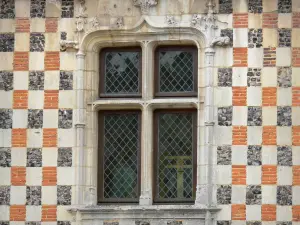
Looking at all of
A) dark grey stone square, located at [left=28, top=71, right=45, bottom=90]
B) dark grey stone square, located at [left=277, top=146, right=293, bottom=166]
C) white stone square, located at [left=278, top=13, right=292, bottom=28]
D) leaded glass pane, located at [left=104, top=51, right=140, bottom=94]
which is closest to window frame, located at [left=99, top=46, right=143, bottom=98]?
leaded glass pane, located at [left=104, top=51, right=140, bottom=94]

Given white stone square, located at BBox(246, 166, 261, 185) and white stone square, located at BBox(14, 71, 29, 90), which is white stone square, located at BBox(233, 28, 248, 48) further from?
white stone square, located at BBox(14, 71, 29, 90)

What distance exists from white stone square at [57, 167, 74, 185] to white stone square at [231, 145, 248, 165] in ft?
7.78

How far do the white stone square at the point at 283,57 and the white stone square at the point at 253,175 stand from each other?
1.55 m

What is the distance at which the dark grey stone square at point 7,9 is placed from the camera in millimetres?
17219

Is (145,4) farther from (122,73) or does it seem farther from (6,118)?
(6,118)

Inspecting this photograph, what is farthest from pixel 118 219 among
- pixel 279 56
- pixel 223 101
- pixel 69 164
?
pixel 279 56

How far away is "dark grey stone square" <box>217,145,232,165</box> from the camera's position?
1650 centimetres

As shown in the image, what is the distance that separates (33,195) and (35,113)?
47.7 inches

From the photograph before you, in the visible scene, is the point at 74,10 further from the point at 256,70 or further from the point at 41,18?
the point at 256,70

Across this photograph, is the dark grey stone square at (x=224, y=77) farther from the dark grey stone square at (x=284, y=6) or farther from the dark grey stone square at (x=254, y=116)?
the dark grey stone square at (x=284, y=6)

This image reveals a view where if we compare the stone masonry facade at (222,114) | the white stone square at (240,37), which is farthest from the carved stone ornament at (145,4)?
the white stone square at (240,37)

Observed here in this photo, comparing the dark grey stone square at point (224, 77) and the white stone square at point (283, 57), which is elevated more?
the white stone square at point (283, 57)

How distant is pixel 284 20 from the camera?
54.8 ft

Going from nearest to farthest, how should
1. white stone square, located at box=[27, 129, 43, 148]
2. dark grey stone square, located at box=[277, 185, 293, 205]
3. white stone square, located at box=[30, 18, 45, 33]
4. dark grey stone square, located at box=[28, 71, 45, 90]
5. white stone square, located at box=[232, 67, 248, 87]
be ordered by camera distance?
1. dark grey stone square, located at box=[277, 185, 293, 205]
2. white stone square, located at box=[232, 67, 248, 87]
3. white stone square, located at box=[27, 129, 43, 148]
4. dark grey stone square, located at box=[28, 71, 45, 90]
5. white stone square, located at box=[30, 18, 45, 33]
